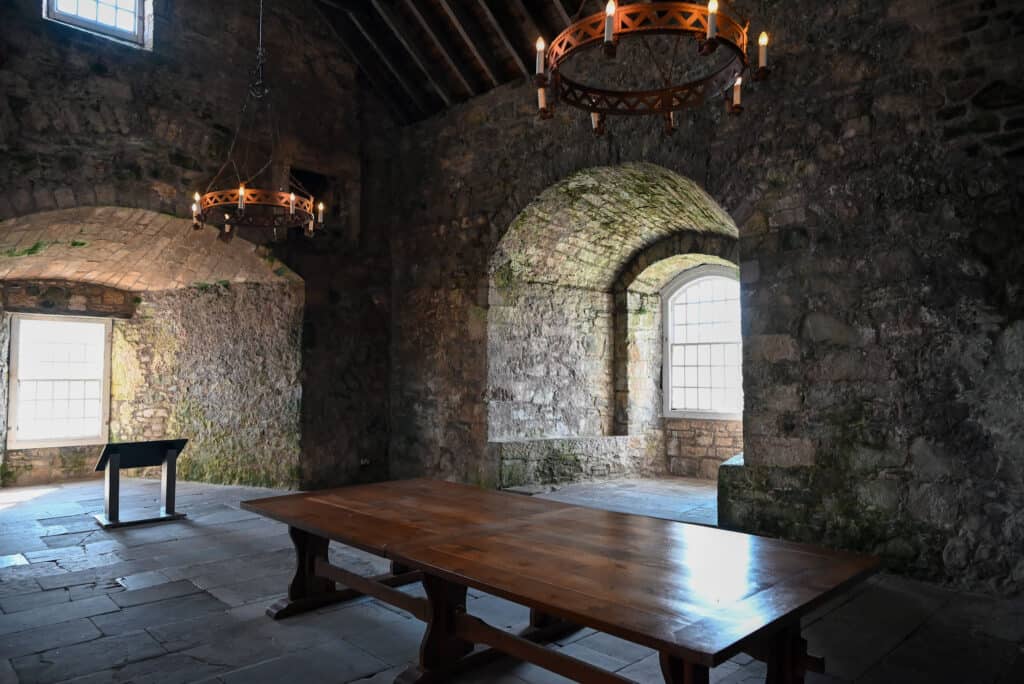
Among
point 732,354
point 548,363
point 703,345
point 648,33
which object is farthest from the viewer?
point 703,345

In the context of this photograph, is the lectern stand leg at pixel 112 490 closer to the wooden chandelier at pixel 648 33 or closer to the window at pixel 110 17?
the window at pixel 110 17

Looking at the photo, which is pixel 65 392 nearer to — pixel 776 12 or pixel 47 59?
pixel 47 59

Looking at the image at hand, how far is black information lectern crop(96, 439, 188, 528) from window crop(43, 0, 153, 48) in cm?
342

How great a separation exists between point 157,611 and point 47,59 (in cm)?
454

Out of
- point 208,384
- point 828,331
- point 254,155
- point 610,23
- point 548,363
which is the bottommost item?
point 208,384

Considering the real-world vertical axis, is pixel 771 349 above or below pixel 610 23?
below

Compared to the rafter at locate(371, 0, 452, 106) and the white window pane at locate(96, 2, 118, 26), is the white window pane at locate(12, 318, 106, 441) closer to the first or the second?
the white window pane at locate(96, 2, 118, 26)

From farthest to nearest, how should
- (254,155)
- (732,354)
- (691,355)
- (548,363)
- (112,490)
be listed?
(691,355) → (732,354) → (548,363) → (254,155) → (112,490)

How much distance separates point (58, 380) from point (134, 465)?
304 centimetres

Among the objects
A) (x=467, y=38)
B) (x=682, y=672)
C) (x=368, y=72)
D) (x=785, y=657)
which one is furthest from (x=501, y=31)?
(x=682, y=672)

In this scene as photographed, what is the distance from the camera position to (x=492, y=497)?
340cm

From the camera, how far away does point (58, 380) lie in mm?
7773

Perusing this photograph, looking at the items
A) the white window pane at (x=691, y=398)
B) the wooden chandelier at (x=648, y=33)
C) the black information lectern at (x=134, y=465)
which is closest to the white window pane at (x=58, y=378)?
the black information lectern at (x=134, y=465)

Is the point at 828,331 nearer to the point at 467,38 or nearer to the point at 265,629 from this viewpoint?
the point at 265,629
